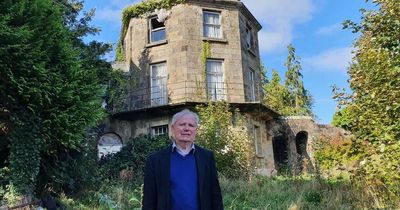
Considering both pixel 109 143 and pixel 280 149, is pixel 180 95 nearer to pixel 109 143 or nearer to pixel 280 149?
pixel 109 143

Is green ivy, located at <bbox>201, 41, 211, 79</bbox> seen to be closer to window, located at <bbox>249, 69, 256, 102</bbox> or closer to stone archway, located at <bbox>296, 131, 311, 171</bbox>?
window, located at <bbox>249, 69, 256, 102</bbox>

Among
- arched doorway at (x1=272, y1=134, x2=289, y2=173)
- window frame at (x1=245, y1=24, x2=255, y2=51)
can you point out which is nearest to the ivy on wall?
window frame at (x1=245, y1=24, x2=255, y2=51)

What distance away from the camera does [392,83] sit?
22.4ft

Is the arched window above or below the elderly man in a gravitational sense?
above

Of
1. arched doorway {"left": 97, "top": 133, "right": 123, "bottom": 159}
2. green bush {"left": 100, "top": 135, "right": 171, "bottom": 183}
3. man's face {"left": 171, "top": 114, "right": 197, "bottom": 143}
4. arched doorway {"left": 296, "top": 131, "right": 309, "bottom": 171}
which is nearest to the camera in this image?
man's face {"left": 171, "top": 114, "right": 197, "bottom": 143}

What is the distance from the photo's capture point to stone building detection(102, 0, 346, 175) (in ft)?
71.2

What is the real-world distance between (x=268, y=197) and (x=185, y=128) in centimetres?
651

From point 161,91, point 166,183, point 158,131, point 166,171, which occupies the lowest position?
point 166,183

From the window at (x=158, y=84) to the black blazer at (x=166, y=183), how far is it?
17566 millimetres

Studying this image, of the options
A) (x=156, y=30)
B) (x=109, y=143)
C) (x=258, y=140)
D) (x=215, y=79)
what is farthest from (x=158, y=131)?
(x=156, y=30)

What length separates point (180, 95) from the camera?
21.5 m

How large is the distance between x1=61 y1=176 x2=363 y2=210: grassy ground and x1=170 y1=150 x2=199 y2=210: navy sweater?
14.4ft

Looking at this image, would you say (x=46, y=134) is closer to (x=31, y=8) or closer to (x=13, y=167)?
(x=13, y=167)

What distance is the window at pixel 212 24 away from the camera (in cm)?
2278
